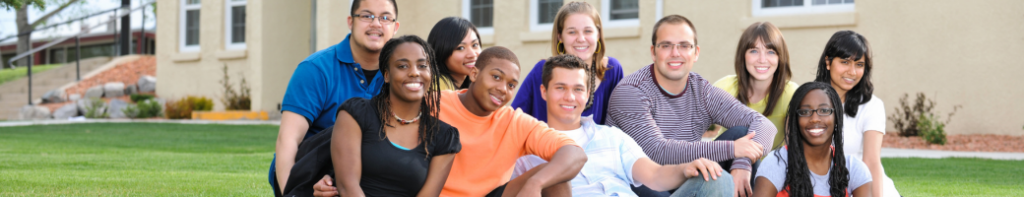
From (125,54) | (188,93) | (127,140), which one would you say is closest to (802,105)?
(127,140)

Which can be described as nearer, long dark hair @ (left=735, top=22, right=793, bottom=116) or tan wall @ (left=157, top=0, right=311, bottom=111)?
long dark hair @ (left=735, top=22, right=793, bottom=116)

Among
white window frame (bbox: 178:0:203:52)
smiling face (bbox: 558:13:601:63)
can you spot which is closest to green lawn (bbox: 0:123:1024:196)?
smiling face (bbox: 558:13:601:63)

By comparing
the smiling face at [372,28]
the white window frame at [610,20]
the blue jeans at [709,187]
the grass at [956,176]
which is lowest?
the grass at [956,176]

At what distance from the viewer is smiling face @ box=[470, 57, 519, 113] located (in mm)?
3025

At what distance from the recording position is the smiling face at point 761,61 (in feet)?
12.6

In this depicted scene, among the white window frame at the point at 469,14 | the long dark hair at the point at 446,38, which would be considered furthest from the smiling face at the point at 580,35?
the white window frame at the point at 469,14

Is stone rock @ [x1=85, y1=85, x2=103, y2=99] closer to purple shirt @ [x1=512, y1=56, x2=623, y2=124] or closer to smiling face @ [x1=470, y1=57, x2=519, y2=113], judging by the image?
purple shirt @ [x1=512, y1=56, x2=623, y2=124]

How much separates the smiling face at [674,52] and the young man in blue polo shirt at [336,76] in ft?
4.00

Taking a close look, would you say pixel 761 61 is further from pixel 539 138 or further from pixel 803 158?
pixel 539 138

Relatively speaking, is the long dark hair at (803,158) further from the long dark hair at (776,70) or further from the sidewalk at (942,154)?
the sidewalk at (942,154)

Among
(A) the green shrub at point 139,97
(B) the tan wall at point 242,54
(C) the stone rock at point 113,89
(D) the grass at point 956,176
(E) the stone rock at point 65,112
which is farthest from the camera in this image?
(C) the stone rock at point 113,89

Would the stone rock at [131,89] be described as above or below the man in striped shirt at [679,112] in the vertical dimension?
below

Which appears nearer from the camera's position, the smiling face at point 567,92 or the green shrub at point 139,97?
the smiling face at point 567,92

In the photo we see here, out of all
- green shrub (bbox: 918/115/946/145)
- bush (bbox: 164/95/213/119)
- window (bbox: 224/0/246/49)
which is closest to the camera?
green shrub (bbox: 918/115/946/145)
